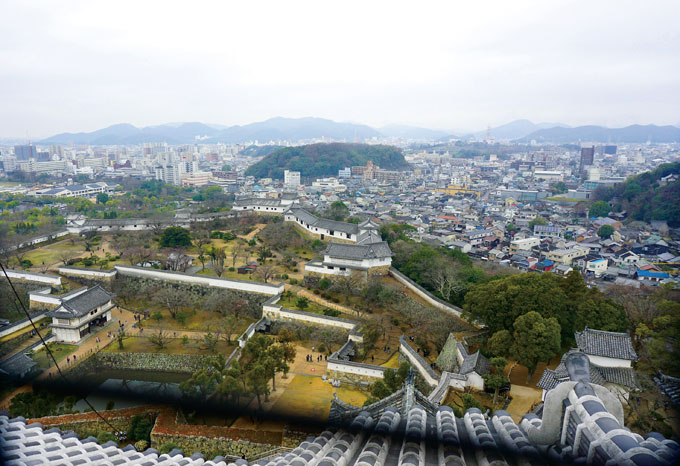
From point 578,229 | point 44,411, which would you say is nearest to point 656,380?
point 44,411

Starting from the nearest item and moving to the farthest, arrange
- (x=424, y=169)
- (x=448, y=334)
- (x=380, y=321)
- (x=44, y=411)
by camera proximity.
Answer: (x=44, y=411)
(x=448, y=334)
(x=380, y=321)
(x=424, y=169)

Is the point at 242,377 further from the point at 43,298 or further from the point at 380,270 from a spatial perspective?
the point at 43,298

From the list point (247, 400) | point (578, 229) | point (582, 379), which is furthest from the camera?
point (578, 229)

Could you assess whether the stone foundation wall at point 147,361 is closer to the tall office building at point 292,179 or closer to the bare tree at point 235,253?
the bare tree at point 235,253

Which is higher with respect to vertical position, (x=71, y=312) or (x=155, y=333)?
(x=71, y=312)

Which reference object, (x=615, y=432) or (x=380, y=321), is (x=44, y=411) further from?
(x=615, y=432)

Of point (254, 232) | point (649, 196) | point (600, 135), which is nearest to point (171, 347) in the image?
point (254, 232)
